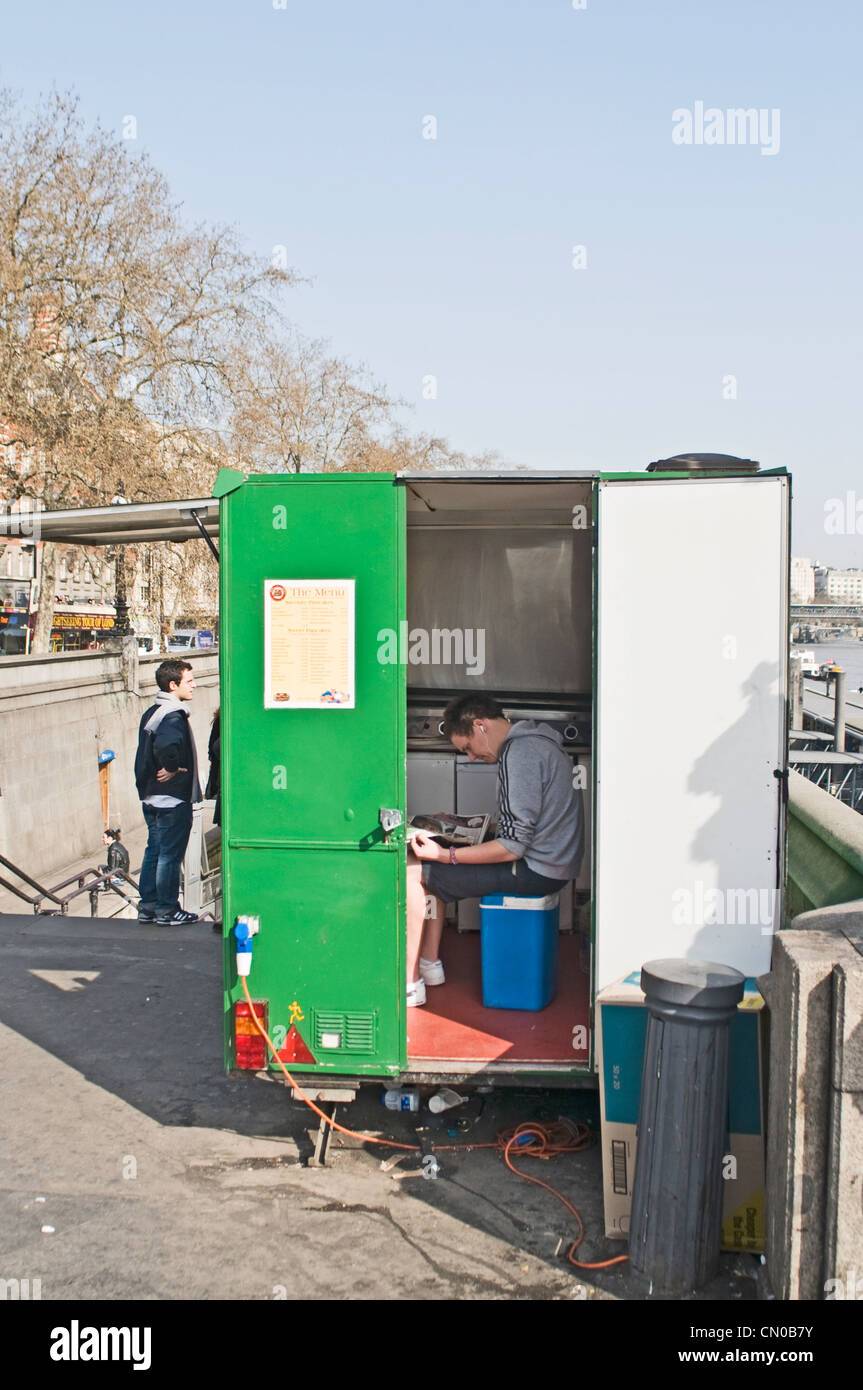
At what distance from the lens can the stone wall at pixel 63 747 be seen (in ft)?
57.9

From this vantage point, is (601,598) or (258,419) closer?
(601,598)

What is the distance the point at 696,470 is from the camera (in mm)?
4586

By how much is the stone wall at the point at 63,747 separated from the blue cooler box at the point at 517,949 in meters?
11.2

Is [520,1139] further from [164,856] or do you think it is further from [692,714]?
[164,856]

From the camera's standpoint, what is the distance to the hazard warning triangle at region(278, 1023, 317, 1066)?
4.79 metres

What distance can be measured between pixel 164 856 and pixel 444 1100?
4.14m

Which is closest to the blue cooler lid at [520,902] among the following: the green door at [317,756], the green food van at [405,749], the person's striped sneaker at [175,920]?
the green food van at [405,749]

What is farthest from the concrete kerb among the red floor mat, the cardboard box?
the red floor mat

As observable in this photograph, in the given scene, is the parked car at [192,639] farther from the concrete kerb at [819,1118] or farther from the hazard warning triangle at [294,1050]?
the concrete kerb at [819,1118]

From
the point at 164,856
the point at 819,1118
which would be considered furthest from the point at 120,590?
the point at 819,1118

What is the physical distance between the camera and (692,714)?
4.48 meters
